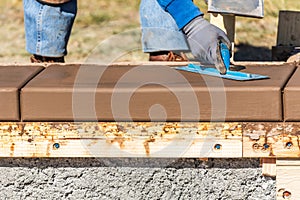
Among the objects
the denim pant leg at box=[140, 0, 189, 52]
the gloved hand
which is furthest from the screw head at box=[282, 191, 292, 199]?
the denim pant leg at box=[140, 0, 189, 52]

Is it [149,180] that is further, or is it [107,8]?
[107,8]

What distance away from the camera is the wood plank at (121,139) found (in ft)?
7.53

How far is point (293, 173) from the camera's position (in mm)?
2316

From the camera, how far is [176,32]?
3305 millimetres

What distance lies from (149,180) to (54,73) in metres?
0.50

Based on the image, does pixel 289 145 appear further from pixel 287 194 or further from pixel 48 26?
pixel 48 26

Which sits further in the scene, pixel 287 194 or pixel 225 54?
pixel 225 54

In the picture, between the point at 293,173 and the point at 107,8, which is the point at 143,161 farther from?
the point at 107,8

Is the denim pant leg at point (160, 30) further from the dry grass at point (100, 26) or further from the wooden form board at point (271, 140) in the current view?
the dry grass at point (100, 26)

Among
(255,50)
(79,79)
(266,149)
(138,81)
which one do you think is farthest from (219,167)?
(255,50)

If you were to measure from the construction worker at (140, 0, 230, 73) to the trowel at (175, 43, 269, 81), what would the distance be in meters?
0.04

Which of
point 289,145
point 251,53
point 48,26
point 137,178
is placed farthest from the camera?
point 251,53

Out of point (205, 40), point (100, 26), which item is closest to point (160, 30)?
point (205, 40)

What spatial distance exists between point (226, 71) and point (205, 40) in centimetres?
20
